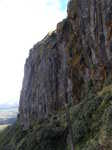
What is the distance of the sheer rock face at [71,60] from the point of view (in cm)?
2922

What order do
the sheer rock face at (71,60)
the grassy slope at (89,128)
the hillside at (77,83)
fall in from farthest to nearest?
the sheer rock face at (71,60) → the hillside at (77,83) → the grassy slope at (89,128)

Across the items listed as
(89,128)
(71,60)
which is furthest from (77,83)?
(89,128)

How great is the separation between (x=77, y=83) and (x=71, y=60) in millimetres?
3255

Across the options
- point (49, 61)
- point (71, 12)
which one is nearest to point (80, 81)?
point (71, 12)

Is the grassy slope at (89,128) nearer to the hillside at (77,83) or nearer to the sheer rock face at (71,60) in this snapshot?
the hillside at (77,83)

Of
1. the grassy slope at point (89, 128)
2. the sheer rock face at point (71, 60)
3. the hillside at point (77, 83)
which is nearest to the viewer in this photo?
the grassy slope at point (89, 128)

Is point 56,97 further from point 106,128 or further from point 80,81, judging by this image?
point 106,128

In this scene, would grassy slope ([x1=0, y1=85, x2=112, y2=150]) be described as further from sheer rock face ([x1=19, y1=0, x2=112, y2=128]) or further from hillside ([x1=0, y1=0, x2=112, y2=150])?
sheer rock face ([x1=19, y1=0, x2=112, y2=128])

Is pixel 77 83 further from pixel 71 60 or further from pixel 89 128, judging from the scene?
pixel 89 128

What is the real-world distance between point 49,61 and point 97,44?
2160 centimetres

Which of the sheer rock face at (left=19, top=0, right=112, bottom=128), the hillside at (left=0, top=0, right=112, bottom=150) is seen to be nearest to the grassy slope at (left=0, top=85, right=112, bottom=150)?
the hillside at (left=0, top=0, right=112, bottom=150)

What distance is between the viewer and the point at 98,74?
30641 millimetres

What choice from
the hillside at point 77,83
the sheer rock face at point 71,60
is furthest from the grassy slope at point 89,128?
the sheer rock face at point 71,60

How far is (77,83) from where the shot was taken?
38.9m
